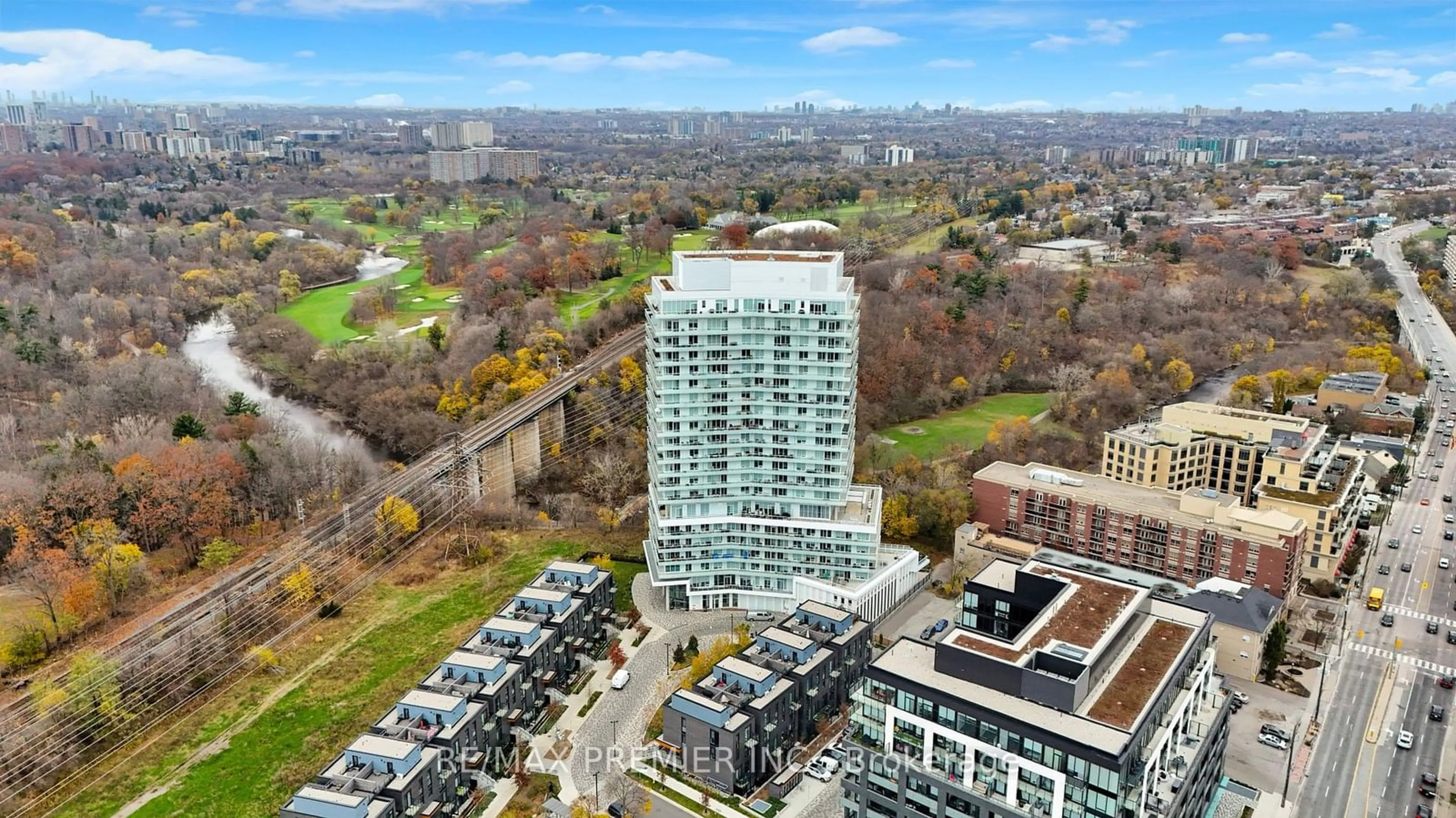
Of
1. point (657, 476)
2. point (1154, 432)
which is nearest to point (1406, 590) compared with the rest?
point (1154, 432)

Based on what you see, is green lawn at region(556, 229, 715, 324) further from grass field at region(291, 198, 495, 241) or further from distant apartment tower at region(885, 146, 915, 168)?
distant apartment tower at region(885, 146, 915, 168)

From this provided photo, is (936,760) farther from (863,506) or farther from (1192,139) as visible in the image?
(1192,139)

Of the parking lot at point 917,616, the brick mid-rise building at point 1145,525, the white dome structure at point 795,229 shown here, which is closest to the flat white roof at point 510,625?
the parking lot at point 917,616

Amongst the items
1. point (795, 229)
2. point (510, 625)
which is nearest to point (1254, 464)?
point (510, 625)

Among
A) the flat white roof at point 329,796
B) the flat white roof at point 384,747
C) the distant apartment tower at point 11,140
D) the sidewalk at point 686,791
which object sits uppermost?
the distant apartment tower at point 11,140

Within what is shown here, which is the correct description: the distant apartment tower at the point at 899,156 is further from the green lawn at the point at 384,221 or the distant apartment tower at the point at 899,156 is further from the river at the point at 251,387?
the river at the point at 251,387

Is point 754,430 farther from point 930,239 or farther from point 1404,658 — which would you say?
point 930,239

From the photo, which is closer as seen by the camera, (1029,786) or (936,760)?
(1029,786)

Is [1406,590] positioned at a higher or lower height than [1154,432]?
lower

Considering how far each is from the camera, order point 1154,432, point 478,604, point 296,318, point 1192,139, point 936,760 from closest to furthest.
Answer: point 936,760
point 478,604
point 1154,432
point 296,318
point 1192,139
